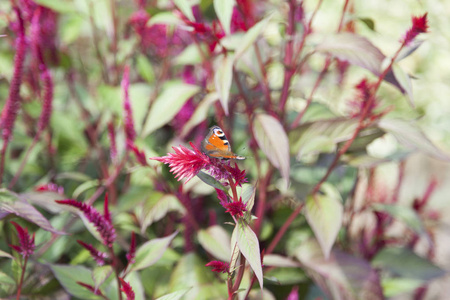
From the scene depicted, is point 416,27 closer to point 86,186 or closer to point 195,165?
point 195,165

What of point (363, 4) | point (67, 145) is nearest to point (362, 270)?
point (67, 145)

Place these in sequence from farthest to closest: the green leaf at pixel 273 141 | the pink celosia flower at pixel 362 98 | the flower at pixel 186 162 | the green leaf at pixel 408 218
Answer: the green leaf at pixel 408 218 < the pink celosia flower at pixel 362 98 < the green leaf at pixel 273 141 < the flower at pixel 186 162

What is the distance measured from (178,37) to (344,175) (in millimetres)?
578

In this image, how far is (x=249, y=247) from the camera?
0.39m

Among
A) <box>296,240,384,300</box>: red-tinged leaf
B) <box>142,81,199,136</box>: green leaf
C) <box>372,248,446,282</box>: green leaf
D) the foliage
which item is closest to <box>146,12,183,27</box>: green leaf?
Result: the foliage

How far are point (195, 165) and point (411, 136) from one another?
406mm

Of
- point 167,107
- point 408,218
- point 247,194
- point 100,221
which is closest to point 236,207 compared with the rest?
point 247,194

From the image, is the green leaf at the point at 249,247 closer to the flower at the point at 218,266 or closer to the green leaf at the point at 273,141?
the flower at the point at 218,266

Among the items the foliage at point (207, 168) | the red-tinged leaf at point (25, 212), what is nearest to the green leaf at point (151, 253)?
the foliage at point (207, 168)

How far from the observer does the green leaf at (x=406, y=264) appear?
846 mm

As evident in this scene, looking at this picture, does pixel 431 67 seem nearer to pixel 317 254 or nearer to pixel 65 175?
pixel 317 254

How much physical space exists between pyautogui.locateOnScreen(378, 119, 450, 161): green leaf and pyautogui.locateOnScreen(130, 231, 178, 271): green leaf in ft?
1.21

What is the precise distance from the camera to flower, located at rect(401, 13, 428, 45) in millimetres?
513

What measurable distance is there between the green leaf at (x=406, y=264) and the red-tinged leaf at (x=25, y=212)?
676 millimetres
